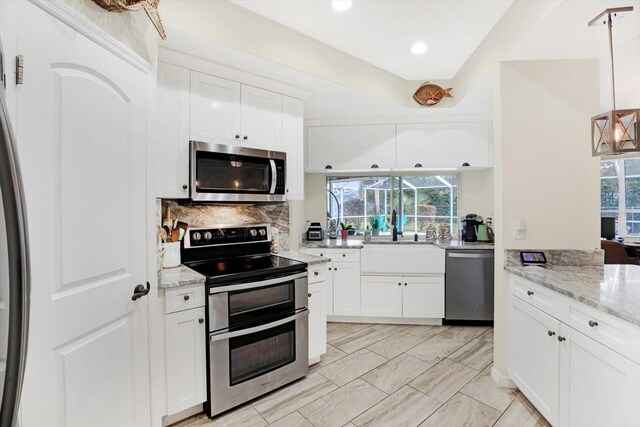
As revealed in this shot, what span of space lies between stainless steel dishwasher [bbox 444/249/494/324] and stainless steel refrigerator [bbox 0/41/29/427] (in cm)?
327

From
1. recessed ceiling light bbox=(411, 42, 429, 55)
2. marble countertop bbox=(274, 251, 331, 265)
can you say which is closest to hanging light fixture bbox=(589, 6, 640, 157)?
recessed ceiling light bbox=(411, 42, 429, 55)

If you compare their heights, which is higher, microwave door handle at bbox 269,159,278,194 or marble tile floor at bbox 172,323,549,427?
microwave door handle at bbox 269,159,278,194

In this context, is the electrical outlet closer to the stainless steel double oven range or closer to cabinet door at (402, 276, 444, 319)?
cabinet door at (402, 276, 444, 319)

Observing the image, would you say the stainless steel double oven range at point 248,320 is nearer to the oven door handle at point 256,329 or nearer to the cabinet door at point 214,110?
the oven door handle at point 256,329

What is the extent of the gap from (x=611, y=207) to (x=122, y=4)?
6.81m

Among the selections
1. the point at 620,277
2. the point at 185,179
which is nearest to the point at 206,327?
the point at 185,179

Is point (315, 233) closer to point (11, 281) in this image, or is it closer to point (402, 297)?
point (402, 297)

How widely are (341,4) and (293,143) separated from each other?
1093mm

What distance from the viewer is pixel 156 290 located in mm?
1563

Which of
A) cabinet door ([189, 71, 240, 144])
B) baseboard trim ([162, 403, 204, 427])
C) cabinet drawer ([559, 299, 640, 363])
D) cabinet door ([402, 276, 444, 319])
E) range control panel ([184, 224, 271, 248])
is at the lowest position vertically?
baseboard trim ([162, 403, 204, 427])

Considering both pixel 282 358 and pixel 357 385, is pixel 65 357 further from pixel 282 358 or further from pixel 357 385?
pixel 357 385

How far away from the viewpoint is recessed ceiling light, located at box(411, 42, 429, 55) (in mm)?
2449

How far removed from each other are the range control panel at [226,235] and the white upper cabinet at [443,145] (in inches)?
71.5

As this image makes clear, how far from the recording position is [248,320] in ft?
6.30
